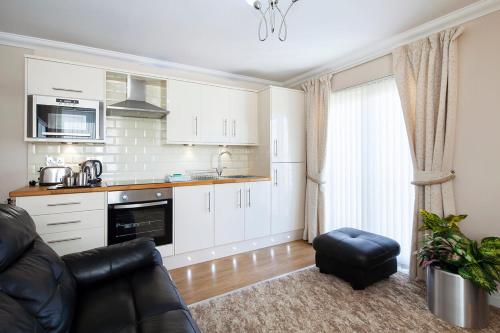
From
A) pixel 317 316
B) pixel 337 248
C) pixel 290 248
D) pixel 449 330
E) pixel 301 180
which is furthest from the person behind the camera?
pixel 301 180

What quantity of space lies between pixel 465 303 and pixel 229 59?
3512 millimetres

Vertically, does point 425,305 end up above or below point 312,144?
below

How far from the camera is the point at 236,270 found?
9.45 ft

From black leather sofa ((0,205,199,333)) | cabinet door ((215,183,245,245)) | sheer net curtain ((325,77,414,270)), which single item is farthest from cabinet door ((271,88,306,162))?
black leather sofa ((0,205,199,333))

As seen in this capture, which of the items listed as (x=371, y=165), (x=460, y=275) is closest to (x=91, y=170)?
(x=371, y=165)

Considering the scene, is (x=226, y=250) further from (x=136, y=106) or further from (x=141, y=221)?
(x=136, y=106)

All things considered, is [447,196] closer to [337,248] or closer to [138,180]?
[337,248]

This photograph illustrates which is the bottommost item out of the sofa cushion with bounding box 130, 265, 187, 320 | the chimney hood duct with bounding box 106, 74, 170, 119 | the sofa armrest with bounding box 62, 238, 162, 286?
the sofa cushion with bounding box 130, 265, 187, 320

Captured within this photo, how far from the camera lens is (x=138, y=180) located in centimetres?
332

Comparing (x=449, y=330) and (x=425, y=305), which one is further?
(x=425, y=305)

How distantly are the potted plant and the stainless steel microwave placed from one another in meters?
3.55

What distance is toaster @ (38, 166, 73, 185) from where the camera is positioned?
8.74 feet

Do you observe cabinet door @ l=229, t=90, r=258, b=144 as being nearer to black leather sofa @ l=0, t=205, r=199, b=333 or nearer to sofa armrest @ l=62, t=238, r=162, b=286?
sofa armrest @ l=62, t=238, r=162, b=286

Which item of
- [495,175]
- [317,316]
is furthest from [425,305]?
[495,175]
